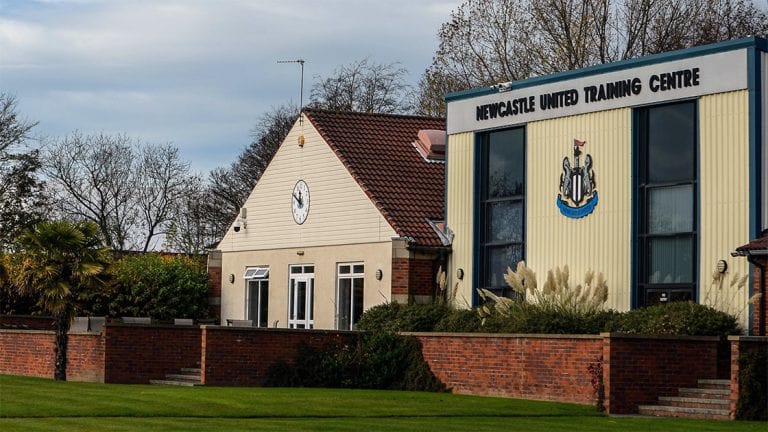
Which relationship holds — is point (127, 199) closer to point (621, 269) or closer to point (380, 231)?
point (380, 231)

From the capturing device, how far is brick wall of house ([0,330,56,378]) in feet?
104

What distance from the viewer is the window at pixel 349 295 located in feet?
117

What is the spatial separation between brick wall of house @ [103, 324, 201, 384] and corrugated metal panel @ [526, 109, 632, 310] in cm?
787

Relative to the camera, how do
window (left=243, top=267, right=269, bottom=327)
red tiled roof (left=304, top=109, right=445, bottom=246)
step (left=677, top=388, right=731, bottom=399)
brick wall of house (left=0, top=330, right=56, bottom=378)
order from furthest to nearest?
1. window (left=243, top=267, right=269, bottom=327)
2. red tiled roof (left=304, top=109, right=445, bottom=246)
3. brick wall of house (left=0, top=330, right=56, bottom=378)
4. step (left=677, top=388, right=731, bottom=399)

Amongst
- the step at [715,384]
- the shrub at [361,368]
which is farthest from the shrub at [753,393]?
the shrub at [361,368]

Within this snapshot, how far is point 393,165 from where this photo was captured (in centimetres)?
3722

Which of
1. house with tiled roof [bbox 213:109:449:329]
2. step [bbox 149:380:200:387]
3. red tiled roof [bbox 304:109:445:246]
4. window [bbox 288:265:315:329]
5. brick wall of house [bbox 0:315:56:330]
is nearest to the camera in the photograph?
step [bbox 149:380:200:387]

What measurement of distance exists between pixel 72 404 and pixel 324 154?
55.0ft

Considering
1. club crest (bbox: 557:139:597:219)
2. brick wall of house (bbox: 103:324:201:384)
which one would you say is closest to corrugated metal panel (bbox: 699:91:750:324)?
club crest (bbox: 557:139:597:219)

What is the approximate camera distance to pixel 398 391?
27.9m

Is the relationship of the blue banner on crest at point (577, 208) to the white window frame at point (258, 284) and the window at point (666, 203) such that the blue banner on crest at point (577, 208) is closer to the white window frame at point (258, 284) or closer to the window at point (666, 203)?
the window at point (666, 203)

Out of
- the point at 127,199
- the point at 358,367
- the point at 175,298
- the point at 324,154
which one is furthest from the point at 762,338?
the point at 127,199

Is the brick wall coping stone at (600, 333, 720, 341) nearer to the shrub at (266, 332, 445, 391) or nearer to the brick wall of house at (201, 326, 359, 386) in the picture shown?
the shrub at (266, 332, 445, 391)

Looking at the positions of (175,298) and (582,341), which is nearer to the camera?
(582,341)
